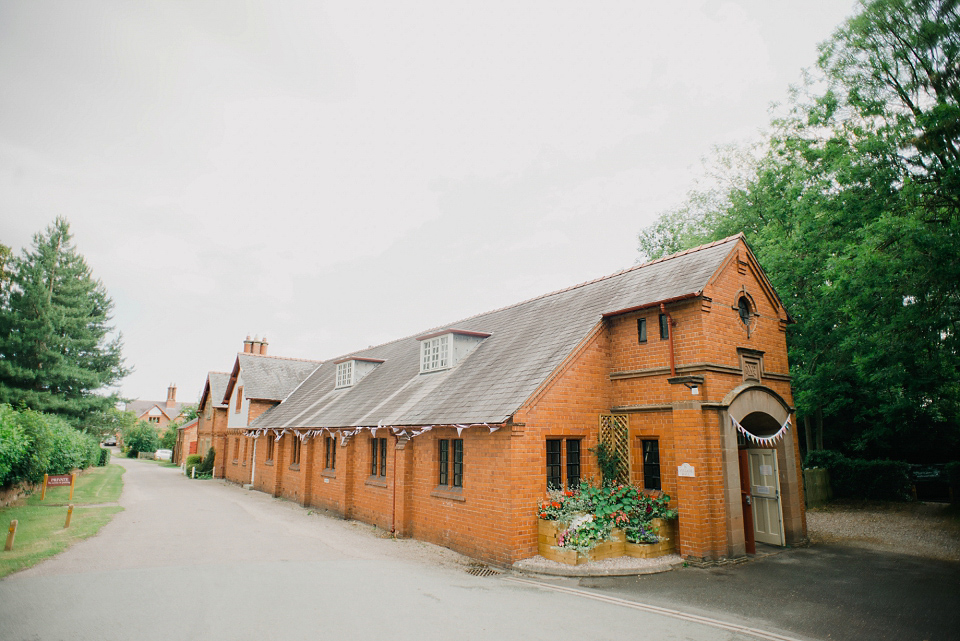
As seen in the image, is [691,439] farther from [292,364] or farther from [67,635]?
[292,364]

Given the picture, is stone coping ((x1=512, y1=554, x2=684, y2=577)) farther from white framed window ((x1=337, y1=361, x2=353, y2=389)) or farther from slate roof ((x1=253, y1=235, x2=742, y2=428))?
white framed window ((x1=337, y1=361, x2=353, y2=389))

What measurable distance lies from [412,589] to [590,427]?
580 cm

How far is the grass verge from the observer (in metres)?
11.2

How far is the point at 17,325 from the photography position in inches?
1212

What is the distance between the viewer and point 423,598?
29.1ft

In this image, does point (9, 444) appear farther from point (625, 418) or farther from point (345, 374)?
point (625, 418)

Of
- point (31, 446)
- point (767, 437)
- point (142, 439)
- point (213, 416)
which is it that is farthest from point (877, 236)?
point (142, 439)

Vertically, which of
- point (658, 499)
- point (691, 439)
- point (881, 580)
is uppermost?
point (691, 439)

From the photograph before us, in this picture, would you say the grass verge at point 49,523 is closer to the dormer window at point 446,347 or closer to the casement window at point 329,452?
the casement window at point 329,452

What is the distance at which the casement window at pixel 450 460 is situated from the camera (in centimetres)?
1362

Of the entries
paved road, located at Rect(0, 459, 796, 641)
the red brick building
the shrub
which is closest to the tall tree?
the shrub

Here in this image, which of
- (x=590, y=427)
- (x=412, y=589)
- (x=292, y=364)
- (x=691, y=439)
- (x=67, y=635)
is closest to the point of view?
(x=67, y=635)

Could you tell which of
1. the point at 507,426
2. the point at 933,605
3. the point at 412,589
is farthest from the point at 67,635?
the point at 933,605

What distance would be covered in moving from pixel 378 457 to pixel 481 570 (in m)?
7.45
